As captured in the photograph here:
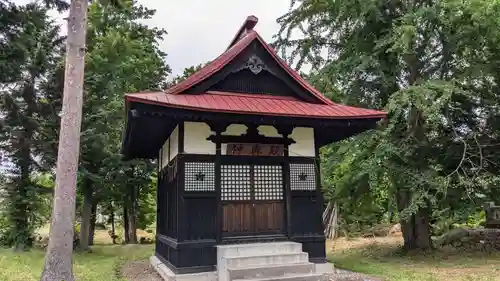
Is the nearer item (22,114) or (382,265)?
(382,265)

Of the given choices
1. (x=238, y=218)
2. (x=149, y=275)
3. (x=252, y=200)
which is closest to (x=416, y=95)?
(x=252, y=200)

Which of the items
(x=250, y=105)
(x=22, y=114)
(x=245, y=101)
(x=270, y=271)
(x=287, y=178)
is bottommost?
(x=270, y=271)

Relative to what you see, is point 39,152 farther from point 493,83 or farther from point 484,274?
point 493,83

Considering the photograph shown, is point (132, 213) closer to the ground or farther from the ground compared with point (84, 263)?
farther from the ground

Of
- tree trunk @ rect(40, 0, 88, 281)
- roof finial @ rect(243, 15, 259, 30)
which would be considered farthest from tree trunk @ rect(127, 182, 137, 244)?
tree trunk @ rect(40, 0, 88, 281)

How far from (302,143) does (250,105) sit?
5.49 ft

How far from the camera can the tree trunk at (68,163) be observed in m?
6.05

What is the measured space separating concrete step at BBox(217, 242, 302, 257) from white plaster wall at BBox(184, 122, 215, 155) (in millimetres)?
1884

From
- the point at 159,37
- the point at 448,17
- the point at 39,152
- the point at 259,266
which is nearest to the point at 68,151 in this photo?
the point at 259,266

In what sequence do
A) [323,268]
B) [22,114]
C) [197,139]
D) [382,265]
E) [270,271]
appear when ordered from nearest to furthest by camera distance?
1. [270,271]
2. [197,139]
3. [323,268]
4. [382,265]
5. [22,114]

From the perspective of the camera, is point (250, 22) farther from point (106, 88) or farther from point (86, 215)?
point (86, 215)

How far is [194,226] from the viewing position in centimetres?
740

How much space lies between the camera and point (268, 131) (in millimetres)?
8297

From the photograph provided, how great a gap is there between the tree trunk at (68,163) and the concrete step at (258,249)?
2578 millimetres
